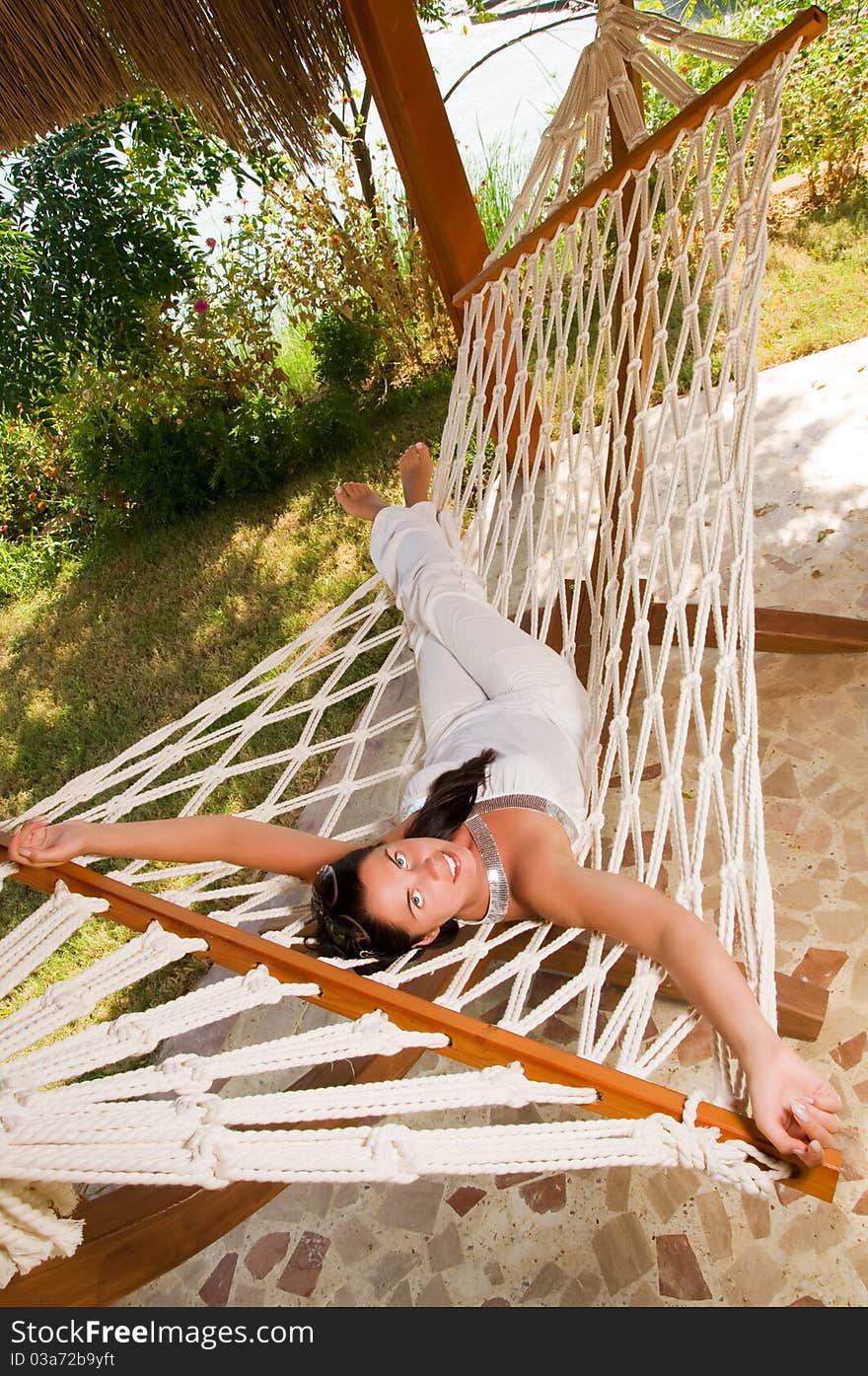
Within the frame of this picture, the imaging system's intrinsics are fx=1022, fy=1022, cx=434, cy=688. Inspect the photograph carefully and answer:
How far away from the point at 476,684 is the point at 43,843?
2.39 feet

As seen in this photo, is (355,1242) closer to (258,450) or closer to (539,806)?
(539,806)

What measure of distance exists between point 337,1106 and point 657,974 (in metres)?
0.41

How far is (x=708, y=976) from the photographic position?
40.3 inches

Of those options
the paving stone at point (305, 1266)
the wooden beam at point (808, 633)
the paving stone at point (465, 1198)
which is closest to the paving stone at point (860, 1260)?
the paving stone at point (465, 1198)

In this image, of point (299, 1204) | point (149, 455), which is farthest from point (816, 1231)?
point (149, 455)

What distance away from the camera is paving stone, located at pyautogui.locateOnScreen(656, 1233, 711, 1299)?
4.20 feet

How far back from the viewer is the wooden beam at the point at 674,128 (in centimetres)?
153

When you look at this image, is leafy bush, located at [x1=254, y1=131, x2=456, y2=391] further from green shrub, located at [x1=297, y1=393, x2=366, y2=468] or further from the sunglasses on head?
the sunglasses on head

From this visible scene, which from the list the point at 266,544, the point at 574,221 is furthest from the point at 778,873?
the point at 266,544

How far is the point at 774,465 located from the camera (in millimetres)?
2480

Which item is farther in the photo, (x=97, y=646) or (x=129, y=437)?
(x=129, y=437)

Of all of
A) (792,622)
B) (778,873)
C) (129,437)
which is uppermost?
(129,437)

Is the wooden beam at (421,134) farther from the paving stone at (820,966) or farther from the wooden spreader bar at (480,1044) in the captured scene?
the wooden spreader bar at (480,1044)

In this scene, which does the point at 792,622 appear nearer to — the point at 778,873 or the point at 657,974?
the point at 778,873
